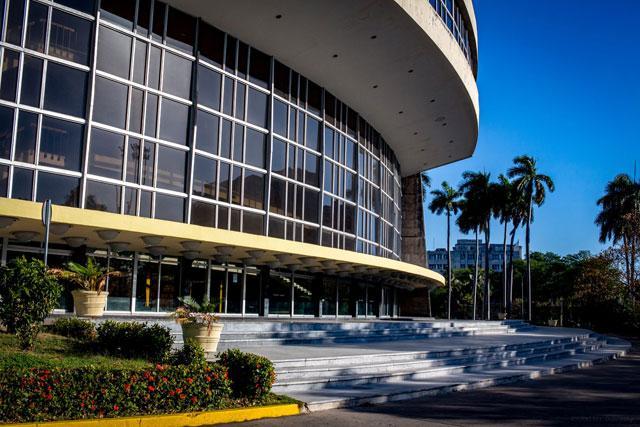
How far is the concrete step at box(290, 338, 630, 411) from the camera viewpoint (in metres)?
10.7

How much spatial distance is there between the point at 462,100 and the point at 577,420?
2193 cm

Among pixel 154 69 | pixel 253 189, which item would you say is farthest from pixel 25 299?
pixel 253 189

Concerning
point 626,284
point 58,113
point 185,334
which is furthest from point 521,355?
point 626,284

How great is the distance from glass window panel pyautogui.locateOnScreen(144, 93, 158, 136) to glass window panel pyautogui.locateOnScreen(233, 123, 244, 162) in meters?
3.40

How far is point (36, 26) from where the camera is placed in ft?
58.6

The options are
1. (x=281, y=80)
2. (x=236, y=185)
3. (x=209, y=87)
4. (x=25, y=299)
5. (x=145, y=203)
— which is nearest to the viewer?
(x=25, y=299)

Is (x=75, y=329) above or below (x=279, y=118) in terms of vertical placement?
below

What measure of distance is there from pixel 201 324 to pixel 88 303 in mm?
4971

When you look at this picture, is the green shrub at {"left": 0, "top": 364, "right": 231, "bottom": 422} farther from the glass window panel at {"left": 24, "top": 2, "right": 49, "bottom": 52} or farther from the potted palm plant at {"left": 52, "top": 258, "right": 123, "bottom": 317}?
the glass window panel at {"left": 24, "top": 2, "right": 49, "bottom": 52}

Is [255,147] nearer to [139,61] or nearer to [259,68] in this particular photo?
[259,68]

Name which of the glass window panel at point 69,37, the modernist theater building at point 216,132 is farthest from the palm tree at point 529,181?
the glass window panel at point 69,37

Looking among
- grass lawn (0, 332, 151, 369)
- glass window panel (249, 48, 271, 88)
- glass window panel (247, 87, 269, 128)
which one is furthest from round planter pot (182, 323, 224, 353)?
glass window panel (249, 48, 271, 88)

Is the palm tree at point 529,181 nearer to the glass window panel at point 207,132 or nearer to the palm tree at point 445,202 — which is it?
the palm tree at point 445,202

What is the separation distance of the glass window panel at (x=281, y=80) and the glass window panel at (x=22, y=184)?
10903 mm
